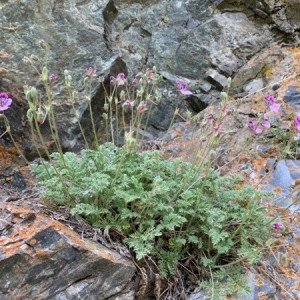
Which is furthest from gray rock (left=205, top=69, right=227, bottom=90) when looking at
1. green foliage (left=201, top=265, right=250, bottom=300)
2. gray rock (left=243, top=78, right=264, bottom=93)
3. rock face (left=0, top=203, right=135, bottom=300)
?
rock face (left=0, top=203, right=135, bottom=300)

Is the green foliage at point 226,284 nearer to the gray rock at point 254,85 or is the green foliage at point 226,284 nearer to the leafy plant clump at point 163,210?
the leafy plant clump at point 163,210

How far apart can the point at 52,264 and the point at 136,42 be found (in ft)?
9.71

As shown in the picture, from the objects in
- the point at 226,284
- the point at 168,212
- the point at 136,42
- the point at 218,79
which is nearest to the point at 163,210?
the point at 168,212

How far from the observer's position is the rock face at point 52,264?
1.89 metres

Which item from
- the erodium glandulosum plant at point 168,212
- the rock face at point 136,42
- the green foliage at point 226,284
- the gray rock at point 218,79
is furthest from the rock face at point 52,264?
the gray rock at point 218,79

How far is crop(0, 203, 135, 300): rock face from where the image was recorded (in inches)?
74.6

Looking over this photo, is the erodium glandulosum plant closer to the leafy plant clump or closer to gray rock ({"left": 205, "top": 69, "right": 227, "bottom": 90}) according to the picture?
the leafy plant clump

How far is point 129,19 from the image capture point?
14.0 ft

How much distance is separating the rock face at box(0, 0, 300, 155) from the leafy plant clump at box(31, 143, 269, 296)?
135 cm

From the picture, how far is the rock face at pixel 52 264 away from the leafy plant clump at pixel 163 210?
0.48ft

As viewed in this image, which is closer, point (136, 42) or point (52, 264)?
point (52, 264)

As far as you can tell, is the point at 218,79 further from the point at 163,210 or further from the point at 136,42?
the point at 163,210

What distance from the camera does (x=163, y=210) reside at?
87.4 inches

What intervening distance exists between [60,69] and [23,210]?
191 cm
